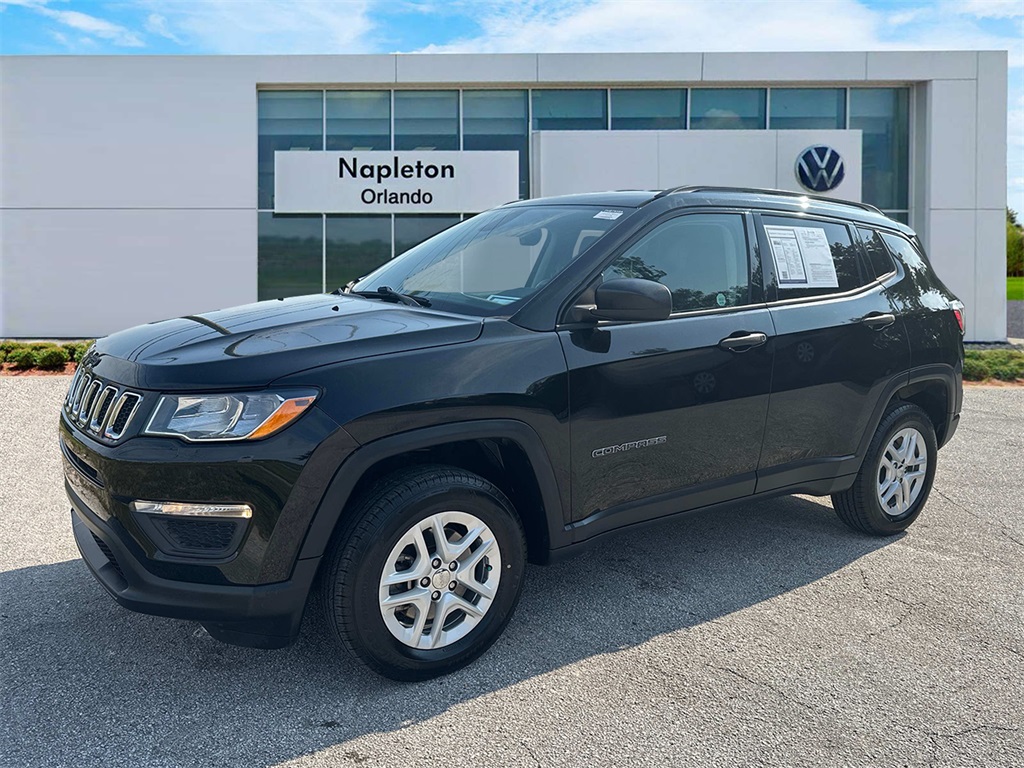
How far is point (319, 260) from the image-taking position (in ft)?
59.3

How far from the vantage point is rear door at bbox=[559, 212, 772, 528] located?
360 cm

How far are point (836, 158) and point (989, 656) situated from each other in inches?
628

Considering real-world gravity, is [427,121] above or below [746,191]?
above

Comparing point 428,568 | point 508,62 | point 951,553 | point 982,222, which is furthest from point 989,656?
point 982,222

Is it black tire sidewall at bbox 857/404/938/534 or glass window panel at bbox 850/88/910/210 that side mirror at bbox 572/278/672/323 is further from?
glass window panel at bbox 850/88/910/210

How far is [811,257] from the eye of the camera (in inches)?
180

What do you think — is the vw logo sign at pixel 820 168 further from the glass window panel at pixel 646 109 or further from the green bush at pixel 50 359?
the green bush at pixel 50 359

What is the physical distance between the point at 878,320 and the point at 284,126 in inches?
619

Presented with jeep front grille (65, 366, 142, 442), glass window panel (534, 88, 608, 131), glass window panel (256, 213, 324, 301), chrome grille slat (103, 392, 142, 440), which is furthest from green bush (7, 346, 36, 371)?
glass window panel (534, 88, 608, 131)

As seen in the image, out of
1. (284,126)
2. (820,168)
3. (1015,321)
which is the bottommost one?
(1015,321)

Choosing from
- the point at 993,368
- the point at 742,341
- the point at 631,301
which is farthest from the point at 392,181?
the point at 631,301

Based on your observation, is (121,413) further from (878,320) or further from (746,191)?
(878,320)

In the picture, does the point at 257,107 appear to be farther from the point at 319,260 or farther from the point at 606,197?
the point at 606,197

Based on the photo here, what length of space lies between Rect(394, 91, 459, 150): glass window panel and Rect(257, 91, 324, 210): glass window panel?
159 centimetres
